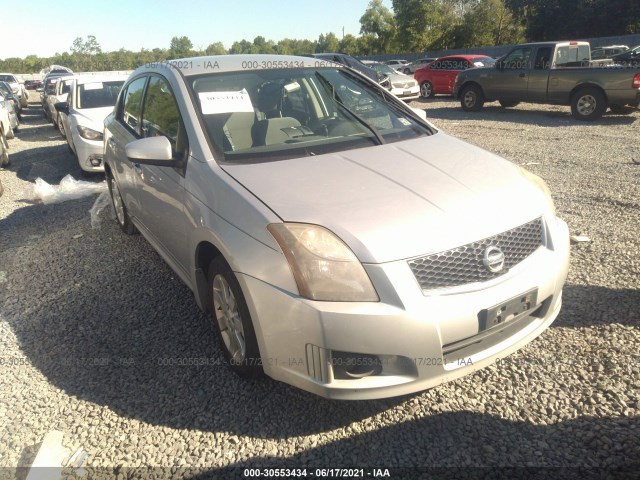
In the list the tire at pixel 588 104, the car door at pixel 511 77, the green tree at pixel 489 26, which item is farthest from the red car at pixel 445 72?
the green tree at pixel 489 26

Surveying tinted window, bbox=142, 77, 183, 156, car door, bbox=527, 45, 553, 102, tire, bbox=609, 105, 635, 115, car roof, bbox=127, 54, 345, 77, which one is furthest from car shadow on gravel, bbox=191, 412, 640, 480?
car door, bbox=527, 45, 553, 102

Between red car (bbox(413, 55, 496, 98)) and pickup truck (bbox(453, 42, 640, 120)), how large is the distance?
374 centimetres

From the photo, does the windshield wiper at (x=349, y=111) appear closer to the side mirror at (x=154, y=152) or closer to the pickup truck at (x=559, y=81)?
the side mirror at (x=154, y=152)

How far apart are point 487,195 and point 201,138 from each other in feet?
5.35

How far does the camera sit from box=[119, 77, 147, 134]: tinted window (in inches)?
159

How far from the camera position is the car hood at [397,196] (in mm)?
2096

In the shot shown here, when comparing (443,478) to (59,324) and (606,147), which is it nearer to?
(59,324)

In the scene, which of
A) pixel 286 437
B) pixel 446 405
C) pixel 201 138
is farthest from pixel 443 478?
pixel 201 138

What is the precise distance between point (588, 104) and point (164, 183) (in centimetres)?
1135

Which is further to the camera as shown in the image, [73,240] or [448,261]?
[73,240]

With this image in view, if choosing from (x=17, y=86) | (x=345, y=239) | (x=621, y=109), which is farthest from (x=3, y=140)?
(x=17, y=86)

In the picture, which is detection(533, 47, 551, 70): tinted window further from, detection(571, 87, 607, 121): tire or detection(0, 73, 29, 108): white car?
detection(0, 73, 29, 108): white car

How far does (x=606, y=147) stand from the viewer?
8500mm

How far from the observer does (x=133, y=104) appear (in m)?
4.26
